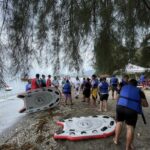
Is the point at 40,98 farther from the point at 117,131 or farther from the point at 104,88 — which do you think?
the point at 117,131

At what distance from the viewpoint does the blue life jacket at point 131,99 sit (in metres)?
6.54

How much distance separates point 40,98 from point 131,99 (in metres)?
8.01

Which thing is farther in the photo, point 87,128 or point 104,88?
point 104,88

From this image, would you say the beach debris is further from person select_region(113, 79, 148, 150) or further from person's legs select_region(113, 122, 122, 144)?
person select_region(113, 79, 148, 150)

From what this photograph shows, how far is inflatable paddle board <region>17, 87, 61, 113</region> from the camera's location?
13.9 meters

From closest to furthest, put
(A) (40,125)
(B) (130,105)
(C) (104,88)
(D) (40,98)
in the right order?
1. (B) (130,105)
2. (A) (40,125)
3. (C) (104,88)
4. (D) (40,98)

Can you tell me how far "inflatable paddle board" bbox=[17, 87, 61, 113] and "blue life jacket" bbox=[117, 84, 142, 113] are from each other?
295 inches

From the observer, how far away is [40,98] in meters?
14.1

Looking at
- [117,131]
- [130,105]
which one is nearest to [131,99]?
[130,105]

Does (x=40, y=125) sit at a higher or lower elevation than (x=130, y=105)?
lower

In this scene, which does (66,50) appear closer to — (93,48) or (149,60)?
(93,48)

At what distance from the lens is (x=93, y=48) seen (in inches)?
166

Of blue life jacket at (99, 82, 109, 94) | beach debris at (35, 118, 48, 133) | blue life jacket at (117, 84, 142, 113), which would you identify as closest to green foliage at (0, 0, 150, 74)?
blue life jacket at (117, 84, 142, 113)

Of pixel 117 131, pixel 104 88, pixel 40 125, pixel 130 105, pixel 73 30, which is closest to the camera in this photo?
pixel 73 30
